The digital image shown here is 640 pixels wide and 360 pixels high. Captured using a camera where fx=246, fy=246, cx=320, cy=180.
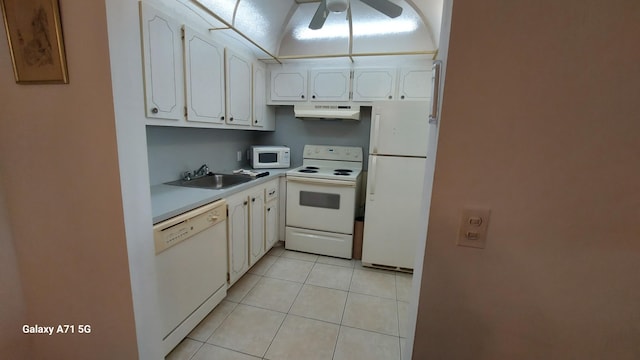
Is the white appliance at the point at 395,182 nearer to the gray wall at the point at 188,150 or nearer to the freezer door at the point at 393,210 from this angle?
the freezer door at the point at 393,210

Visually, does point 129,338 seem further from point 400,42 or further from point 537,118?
point 400,42

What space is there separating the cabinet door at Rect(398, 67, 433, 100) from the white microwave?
1.53 meters

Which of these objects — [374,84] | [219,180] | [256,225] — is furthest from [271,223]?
[374,84]

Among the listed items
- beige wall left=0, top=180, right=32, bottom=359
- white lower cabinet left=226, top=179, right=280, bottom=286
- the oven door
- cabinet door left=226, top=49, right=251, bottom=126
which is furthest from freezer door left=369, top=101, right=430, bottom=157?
beige wall left=0, top=180, right=32, bottom=359

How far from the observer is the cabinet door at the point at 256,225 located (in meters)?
2.26

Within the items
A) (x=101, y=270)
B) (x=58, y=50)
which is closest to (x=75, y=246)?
(x=101, y=270)

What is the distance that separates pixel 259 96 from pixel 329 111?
84cm

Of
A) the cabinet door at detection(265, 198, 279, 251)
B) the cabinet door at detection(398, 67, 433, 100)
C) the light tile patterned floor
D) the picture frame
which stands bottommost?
the light tile patterned floor

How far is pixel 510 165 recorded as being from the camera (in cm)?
66

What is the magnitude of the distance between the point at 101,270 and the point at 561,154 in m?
1.64

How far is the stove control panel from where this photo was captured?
316 centimetres

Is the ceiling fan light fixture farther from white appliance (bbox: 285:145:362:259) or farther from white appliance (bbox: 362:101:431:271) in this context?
white appliance (bbox: 285:145:362:259)

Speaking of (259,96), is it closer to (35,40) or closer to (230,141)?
(230,141)

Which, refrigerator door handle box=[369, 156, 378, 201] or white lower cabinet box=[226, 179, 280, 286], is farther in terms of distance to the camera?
refrigerator door handle box=[369, 156, 378, 201]
